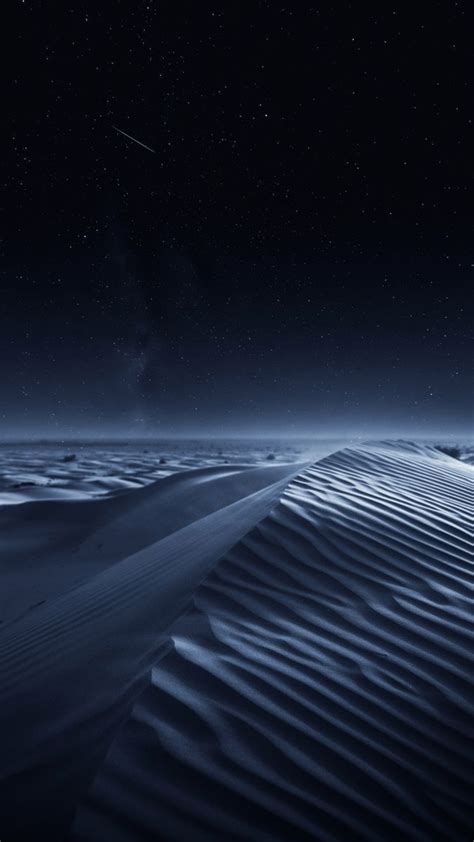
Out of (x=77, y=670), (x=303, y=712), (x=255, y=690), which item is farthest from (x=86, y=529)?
(x=303, y=712)

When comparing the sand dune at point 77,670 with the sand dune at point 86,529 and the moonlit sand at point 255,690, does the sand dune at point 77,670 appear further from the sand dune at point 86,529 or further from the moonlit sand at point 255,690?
the sand dune at point 86,529

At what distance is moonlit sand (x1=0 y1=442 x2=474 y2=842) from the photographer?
3.95 feet

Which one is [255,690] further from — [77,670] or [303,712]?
[77,670]

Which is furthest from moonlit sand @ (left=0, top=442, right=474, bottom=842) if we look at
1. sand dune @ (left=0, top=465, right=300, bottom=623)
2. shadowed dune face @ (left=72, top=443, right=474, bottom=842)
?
sand dune @ (left=0, top=465, right=300, bottom=623)

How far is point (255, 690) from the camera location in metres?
1.62

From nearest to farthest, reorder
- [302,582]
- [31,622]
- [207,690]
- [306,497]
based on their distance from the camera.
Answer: [207,690] < [302,582] < [31,622] < [306,497]

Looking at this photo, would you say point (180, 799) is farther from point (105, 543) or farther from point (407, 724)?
point (105, 543)

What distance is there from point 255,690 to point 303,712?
19 cm

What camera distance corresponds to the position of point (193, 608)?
2.09m

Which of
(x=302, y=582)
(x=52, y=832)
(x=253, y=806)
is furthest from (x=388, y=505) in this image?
(x=52, y=832)

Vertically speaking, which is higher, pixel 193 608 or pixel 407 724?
pixel 193 608

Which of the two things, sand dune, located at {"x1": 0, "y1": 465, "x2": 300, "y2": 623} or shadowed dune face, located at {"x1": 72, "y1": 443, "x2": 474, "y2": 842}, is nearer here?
shadowed dune face, located at {"x1": 72, "y1": 443, "x2": 474, "y2": 842}

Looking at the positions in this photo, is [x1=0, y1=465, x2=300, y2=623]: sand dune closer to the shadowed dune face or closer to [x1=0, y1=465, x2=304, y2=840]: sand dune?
[x1=0, y1=465, x2=304, y2=840]: sand dune

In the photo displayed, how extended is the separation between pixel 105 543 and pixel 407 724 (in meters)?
4.19
